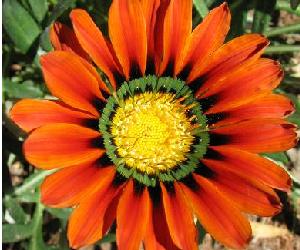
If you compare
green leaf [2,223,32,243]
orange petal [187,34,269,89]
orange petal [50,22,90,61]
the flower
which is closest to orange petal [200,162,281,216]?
the flower

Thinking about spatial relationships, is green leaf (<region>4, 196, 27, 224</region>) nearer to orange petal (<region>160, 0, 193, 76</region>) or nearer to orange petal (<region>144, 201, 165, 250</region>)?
orange petal (<region>144, 201, 165, 250</region>)

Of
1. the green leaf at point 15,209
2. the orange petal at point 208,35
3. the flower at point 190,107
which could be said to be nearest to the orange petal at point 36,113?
the flower at point 190,107

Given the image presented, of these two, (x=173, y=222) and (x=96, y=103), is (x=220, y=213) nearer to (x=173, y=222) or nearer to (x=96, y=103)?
(x=173, y=222)

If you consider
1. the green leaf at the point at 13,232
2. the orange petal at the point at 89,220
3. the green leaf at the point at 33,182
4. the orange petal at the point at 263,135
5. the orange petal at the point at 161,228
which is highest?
the orange petal at the point at 263,135

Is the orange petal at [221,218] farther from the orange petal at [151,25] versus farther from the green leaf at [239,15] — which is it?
the green leaf at [239,15]

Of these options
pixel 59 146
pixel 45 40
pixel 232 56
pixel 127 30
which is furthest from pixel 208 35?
pixel 45 40
